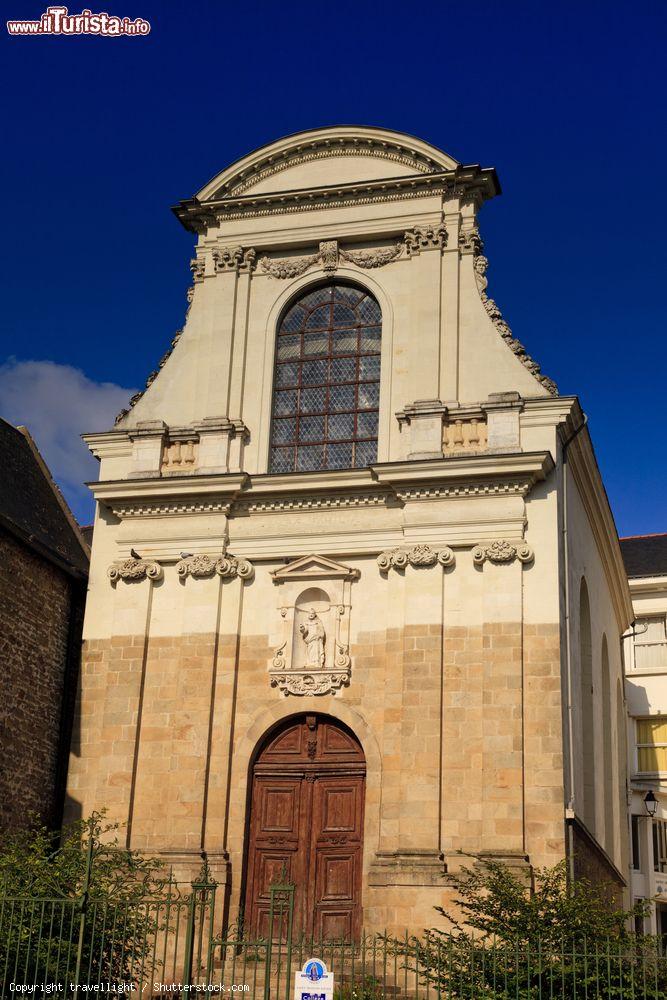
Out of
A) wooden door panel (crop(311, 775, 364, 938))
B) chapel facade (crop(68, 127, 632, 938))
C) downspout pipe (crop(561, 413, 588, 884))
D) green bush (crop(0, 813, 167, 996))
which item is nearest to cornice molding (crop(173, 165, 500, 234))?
chapel facade (crop(68, 127, 632, 938))

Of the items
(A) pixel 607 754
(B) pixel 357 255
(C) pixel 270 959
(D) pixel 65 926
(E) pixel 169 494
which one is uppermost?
(B) pixel 357 255

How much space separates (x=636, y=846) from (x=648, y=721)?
329 centimetres

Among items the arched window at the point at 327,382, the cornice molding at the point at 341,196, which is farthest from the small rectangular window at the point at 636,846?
the cornice molding at the point at 341,196

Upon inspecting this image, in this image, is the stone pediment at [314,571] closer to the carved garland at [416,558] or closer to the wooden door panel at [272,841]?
the carved garland at [416,558]

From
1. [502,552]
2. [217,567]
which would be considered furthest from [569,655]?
[217,567]

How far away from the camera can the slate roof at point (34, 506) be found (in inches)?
753

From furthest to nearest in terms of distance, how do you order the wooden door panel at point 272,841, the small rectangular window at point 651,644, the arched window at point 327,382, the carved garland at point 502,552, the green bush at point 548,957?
the small rectangular window at point 651,644 → the arched window at point 327,382 → the carved garland at point 502,552 → the wooden door panel at point 272,841 → the green bush at point 548,957

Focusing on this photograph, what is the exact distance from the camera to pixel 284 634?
18734 millimetres

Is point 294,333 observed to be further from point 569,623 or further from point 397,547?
point 569,623

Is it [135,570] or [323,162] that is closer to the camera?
[135,570]

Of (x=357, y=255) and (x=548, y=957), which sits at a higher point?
(x=357, y=255)

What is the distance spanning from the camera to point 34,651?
1883 cm

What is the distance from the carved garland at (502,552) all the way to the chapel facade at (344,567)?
0.05 meters

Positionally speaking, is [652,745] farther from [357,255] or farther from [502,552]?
[357,255]
